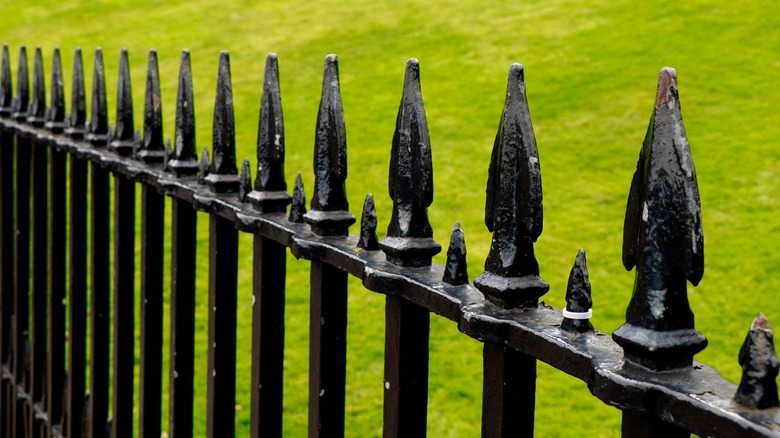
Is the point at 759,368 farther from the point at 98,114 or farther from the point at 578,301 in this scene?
the point at 98,114

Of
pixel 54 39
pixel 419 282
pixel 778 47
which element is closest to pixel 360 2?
pixel 54 39

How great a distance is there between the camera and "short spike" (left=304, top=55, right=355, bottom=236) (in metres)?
1.72

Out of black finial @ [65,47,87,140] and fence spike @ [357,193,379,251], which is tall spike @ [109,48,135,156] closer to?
black finial @ [65,47,87,140]

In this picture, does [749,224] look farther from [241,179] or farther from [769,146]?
[241,179]

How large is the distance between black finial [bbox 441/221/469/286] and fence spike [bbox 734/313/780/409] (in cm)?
52

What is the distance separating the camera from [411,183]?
152 centimetres

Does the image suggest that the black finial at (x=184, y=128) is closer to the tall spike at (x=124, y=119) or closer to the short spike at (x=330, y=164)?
the tall spike at (x=124, y=119)

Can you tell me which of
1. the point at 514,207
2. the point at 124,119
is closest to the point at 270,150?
the point at 514,207

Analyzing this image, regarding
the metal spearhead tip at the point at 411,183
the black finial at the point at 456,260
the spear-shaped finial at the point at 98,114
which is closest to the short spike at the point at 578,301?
the black finial at the point at 456,260

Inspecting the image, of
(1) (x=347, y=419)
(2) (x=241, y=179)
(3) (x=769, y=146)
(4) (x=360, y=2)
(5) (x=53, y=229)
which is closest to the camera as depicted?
(2) (x=241, y=179)

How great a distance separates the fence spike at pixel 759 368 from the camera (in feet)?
3.13

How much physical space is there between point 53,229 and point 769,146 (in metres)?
5.37

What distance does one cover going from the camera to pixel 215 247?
219 cm

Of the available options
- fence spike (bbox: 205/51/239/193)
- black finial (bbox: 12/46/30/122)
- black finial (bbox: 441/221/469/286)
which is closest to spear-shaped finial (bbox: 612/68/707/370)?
black finial (bbox: 441/221/469/286)
